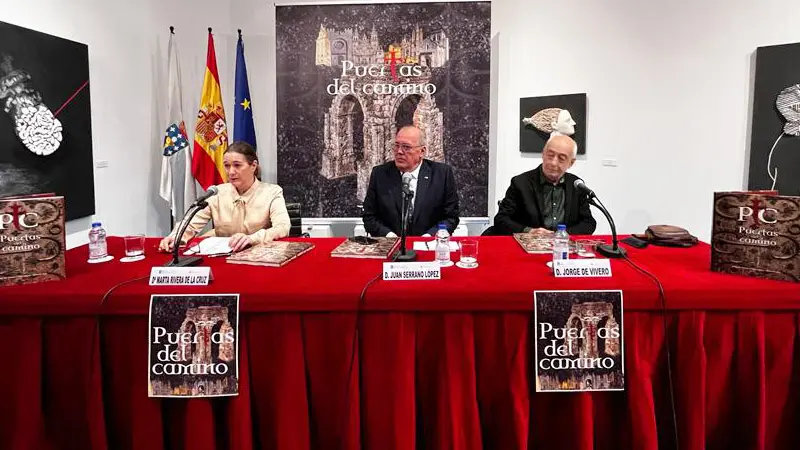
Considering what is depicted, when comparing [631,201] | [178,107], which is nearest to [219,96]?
[178,107]

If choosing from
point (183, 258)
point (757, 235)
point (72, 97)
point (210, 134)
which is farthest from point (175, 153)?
point (757, 235)

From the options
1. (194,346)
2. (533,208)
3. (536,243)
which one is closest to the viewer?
(194,346)

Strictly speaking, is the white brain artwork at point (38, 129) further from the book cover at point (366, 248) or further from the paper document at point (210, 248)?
the book cover at point (366, 248)

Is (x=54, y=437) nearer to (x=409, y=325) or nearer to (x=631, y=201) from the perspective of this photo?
(x=409, y=325)

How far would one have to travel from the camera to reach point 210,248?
84.4 inches

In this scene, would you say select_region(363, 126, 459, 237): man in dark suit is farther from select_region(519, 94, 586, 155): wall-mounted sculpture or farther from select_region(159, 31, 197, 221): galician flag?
select_region(159, 31, 197, 221): galician flag

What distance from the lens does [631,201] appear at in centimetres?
432

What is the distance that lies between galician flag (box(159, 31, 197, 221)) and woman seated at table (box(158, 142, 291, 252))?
5.33ft

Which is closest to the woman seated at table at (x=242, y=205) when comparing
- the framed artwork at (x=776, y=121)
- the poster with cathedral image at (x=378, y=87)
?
the poster with cathedral image at (x=378, y=87)

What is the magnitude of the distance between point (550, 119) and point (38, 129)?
150 inches

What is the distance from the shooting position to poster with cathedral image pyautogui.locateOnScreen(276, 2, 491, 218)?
4.07 meters

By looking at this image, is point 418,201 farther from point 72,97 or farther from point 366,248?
point 72,97

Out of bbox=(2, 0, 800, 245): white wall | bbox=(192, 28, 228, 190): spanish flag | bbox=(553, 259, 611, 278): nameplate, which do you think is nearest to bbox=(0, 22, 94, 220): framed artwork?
bbox=(2, 0, 800, 245): white wall

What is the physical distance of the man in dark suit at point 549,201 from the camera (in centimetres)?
309
